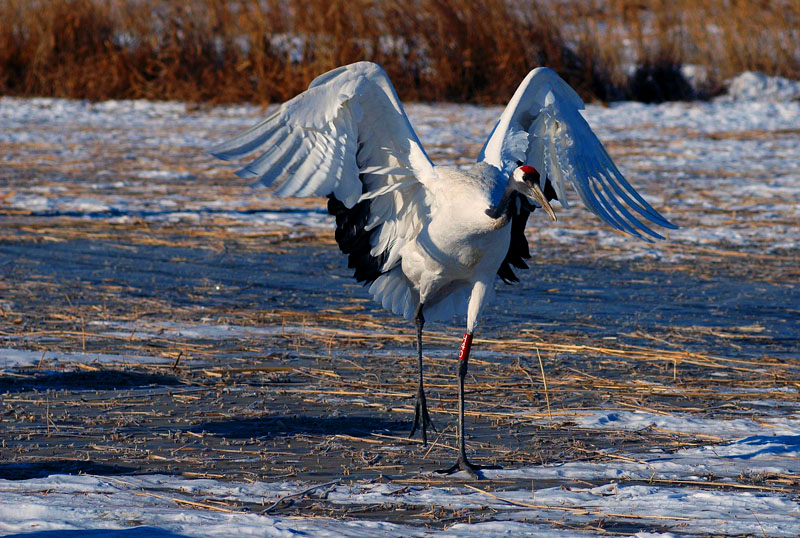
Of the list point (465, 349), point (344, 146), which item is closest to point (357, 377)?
point (465, 349)

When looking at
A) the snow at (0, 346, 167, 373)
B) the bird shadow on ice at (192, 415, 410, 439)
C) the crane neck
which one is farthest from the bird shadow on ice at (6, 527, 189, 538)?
the snow at (0, 346, 167, 373)

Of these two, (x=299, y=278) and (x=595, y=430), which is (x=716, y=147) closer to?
(x=299, y=278)

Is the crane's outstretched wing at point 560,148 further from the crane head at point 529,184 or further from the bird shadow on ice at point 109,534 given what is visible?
the bird shadow on ice at point 109,534

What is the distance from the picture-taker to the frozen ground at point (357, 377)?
4.11 m

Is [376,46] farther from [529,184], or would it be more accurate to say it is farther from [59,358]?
[529,184]

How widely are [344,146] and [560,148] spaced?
1347 millimetres

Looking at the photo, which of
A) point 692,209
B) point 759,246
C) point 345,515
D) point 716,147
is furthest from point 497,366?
point 716,147

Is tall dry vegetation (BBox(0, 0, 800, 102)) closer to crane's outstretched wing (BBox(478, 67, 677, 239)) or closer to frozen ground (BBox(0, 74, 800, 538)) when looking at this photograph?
frozen ground (BBox(0, 74, 800, 538))

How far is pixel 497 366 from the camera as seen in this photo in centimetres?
630

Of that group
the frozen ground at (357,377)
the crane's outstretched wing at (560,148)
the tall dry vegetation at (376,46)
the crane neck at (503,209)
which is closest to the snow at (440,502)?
the frozen ground at (357,377)

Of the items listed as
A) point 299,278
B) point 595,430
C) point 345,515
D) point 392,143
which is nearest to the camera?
point 345,515

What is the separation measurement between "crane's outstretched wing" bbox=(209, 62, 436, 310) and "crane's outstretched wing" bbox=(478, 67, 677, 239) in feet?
1.59

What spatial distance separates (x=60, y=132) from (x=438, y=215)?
11.2 metres

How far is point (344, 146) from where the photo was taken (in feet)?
17.6
